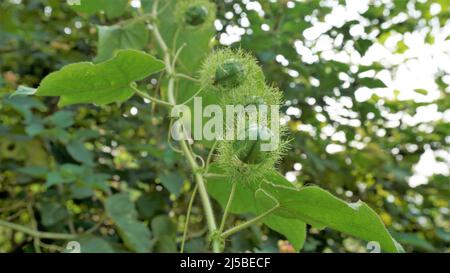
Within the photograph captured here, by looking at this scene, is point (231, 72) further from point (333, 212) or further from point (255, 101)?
point (333, 212)

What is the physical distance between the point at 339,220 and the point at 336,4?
124 cm

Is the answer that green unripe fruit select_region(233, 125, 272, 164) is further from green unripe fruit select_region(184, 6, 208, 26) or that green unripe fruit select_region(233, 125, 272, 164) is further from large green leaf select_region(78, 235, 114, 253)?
large green leaf select_region(78, 235, 114, 253)

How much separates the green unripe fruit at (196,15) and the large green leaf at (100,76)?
44 centimetres

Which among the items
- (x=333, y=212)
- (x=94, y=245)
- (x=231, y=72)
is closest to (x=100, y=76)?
(x=231, y=72)

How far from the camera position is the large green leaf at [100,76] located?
44.4 inches

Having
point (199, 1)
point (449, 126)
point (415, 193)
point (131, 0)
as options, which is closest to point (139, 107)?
point (131, 0)

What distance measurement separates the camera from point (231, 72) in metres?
1.13

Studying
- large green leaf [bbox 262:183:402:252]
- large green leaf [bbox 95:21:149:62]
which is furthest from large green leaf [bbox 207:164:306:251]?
large green leaf [bbox 95:21:149:62]

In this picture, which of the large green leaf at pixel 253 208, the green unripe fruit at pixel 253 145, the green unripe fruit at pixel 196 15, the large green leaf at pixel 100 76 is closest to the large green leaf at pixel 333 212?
the green unripe fruit at pixel 253 145

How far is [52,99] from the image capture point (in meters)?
2.59

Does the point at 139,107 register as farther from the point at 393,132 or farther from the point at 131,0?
the point at 393,132

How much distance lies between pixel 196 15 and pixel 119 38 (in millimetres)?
307

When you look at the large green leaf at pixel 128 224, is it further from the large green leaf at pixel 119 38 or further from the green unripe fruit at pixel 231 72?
the green unripe fruit at pixel 231 72

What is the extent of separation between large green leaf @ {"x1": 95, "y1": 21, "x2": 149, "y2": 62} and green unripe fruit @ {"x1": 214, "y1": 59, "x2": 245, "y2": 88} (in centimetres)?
68
